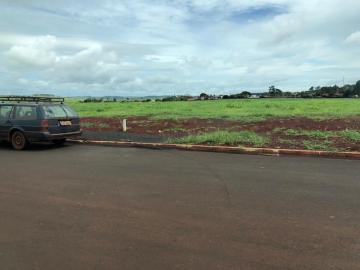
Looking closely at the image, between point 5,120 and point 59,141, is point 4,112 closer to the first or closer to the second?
point 5,120

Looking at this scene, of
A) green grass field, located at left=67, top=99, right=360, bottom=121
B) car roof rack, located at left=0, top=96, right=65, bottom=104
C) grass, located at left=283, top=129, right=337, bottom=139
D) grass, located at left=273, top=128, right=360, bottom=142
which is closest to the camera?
grass, located at left=273, top=128, right=360, bottom=142

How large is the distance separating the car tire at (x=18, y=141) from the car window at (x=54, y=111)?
990mm

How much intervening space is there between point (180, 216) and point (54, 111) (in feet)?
32.3

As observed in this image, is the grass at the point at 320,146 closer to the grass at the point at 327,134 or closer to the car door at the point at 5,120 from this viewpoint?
the grass at the point at 327,134

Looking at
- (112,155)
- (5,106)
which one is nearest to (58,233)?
(112,155)

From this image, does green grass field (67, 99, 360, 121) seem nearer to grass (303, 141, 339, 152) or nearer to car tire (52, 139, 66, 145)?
grass (303, 141, 339, 152)

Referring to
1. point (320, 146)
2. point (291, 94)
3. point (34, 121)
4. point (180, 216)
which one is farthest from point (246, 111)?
point (291, 94)

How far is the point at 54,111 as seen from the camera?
15.1 m

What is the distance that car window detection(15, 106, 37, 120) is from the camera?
14711 millimetres

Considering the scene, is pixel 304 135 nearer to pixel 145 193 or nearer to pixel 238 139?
pixel 238 139

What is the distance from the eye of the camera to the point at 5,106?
15383mm

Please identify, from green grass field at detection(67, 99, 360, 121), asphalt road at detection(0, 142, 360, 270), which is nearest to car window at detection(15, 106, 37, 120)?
asphalt road at detection(0, 142, 360, 270)

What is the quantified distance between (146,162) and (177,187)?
10.5ft

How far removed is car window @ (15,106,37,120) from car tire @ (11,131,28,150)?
0.51 m
